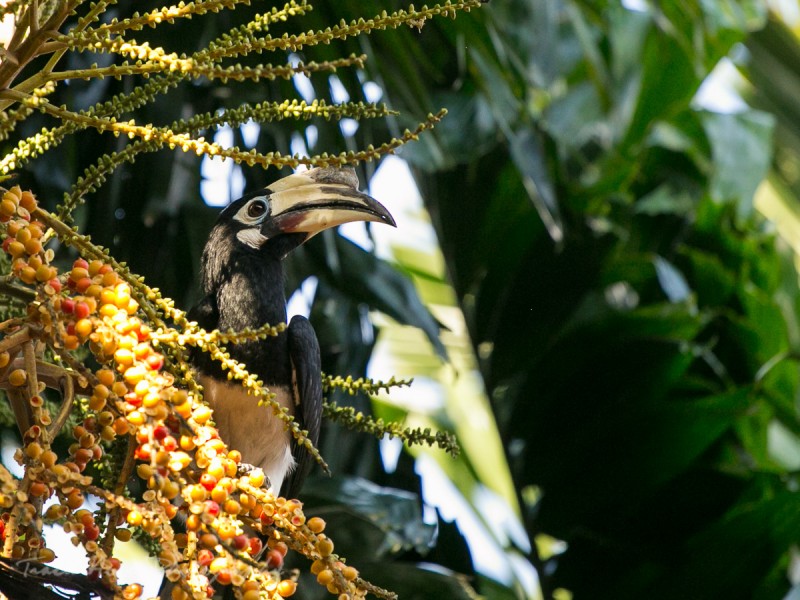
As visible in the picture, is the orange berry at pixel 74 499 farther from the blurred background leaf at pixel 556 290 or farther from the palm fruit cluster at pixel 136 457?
the blurred background leaf at pixel 556 290

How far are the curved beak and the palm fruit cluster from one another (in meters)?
0.46

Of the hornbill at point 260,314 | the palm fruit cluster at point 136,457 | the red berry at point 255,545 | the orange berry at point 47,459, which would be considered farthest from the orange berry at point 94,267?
the hornbill at point 260,314

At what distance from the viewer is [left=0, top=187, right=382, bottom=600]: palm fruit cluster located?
2.25ft

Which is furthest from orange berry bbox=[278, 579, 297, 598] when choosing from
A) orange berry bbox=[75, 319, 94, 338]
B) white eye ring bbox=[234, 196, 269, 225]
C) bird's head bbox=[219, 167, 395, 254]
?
white eye ring bbox=[234, 196, 269, 225]

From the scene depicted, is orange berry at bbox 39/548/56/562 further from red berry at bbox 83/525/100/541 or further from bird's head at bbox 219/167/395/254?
bird's head at bbox 219/167/395/254

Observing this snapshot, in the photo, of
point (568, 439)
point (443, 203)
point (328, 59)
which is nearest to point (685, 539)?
point (568, 439)

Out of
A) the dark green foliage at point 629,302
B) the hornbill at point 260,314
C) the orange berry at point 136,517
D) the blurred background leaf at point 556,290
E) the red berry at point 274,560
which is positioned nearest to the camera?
the orange berry at point 136,517

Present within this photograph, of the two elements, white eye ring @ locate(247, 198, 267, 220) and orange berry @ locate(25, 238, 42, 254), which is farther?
white eye ring @ locate(247, 198, 267, 220)

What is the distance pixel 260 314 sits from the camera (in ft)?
4.59

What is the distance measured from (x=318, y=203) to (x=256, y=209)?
17cm

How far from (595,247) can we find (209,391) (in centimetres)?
111

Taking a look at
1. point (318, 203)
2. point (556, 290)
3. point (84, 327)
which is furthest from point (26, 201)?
point (556, 290)

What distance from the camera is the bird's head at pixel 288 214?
1.23m

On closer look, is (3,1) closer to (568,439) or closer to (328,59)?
(328,59)
